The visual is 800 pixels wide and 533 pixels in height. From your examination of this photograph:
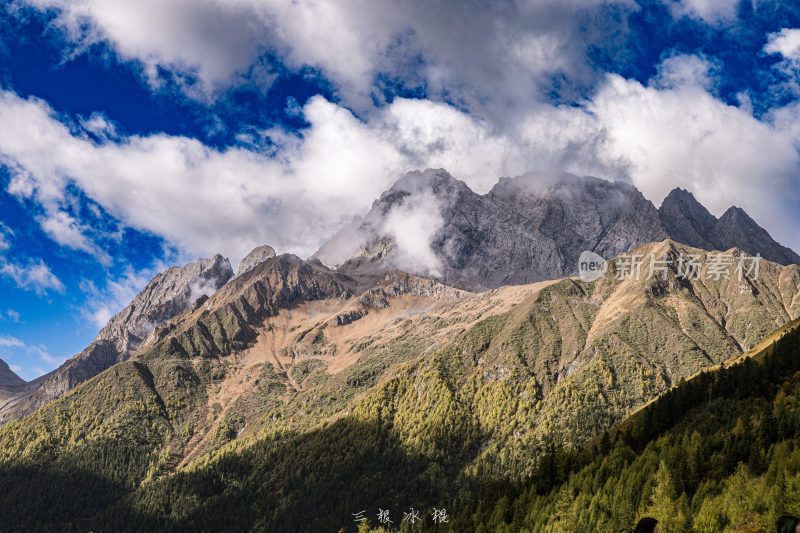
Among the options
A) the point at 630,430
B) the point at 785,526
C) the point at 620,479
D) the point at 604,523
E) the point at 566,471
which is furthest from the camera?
the point at 630,430

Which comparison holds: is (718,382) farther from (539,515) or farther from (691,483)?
(539,515)

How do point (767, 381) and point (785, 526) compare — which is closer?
point (785, 526)

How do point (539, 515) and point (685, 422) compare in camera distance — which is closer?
point (539, 515)

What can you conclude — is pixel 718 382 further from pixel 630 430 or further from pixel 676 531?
pixel 676 531

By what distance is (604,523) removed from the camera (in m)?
106

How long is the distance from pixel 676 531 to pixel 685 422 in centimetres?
6834

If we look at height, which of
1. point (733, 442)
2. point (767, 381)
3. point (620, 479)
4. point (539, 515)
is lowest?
point (539, 515)

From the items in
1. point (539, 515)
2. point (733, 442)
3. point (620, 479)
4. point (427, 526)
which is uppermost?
point (733, 442)

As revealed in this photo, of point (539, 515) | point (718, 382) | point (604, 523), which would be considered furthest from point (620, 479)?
point (718, 382)

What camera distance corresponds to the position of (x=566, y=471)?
142 meters

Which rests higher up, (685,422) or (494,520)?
(685,422)

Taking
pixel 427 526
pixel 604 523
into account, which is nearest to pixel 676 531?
pixel 604 523

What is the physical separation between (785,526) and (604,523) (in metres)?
108

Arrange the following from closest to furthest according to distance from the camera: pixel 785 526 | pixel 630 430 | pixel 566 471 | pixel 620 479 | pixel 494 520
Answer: pixel 785 526
pixel 620 479
pixel 494 520
pixel 566 471
pixel 630 430
